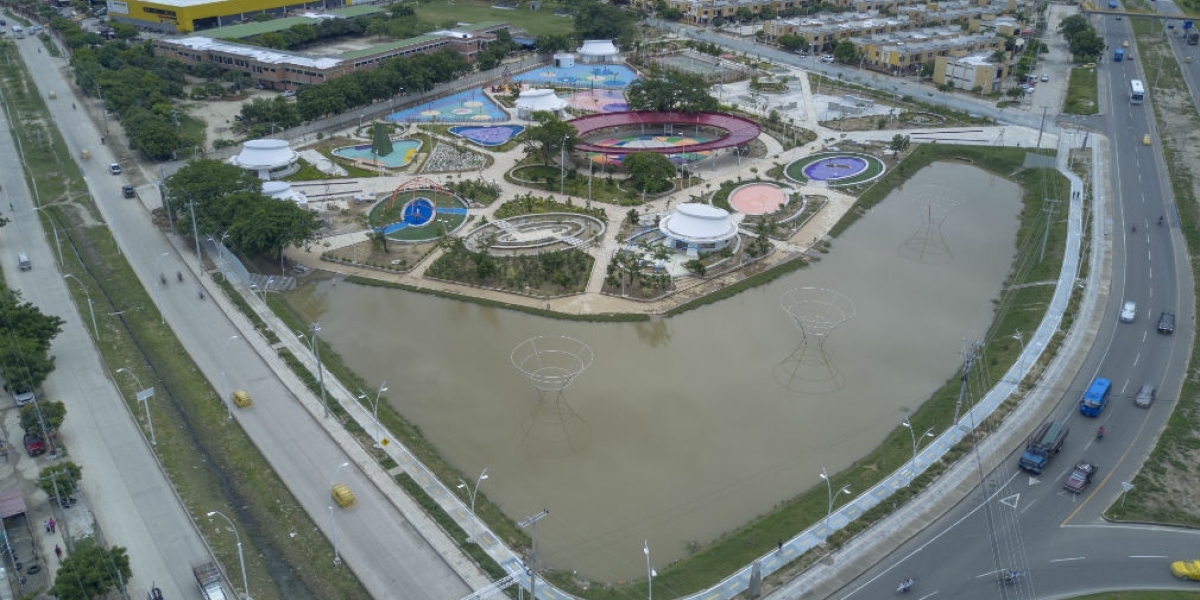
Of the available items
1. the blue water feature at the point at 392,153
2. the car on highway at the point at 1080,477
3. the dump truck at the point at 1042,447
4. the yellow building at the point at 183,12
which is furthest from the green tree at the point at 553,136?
the yellow building at the point at 183,12

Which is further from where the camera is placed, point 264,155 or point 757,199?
point 264,155

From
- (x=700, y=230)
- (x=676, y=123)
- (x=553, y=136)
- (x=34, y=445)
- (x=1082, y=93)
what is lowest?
(x=34, y=445)

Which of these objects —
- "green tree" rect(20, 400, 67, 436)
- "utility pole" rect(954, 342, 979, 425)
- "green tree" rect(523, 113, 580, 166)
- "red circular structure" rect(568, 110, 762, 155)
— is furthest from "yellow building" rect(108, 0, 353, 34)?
"utility pole" rect(954, 342, 979, 425)

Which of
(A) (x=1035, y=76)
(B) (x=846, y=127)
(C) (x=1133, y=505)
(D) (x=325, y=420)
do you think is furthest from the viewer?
(A) (x=1035, y=76)

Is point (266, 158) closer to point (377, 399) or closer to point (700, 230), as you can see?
point (377, 399)

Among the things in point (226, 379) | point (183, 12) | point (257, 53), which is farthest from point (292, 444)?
point (183, 12)

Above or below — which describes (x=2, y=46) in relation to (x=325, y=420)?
above

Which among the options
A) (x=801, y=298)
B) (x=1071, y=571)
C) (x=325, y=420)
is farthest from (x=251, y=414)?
(x=1071, y=571)

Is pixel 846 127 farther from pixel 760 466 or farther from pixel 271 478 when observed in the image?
pixel 271 478
